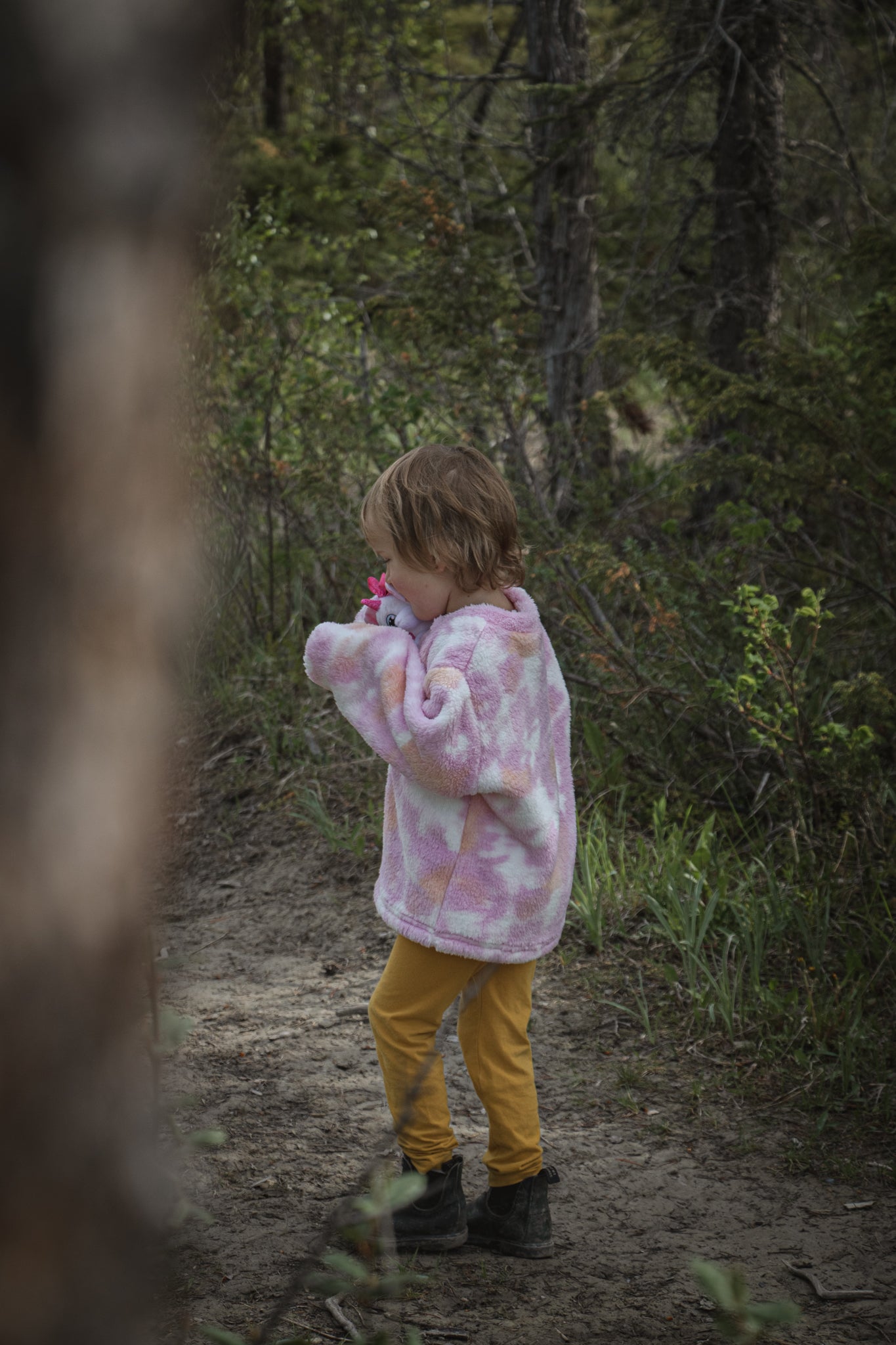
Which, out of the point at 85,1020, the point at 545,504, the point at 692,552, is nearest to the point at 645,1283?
the point at 85,1020

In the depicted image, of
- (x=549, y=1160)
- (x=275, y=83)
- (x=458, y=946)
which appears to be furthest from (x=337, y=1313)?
(x=275, y=83)

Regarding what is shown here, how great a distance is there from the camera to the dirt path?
7.18 feet

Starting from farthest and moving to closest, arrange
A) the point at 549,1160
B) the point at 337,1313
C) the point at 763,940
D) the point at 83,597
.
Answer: the point at 763,940
the point at 549,1160
the point at 337,1313
the point at 83,597

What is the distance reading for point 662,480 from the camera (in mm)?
5145

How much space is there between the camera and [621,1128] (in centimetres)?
291

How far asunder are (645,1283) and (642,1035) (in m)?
1.05

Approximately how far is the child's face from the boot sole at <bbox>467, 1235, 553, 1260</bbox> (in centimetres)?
132

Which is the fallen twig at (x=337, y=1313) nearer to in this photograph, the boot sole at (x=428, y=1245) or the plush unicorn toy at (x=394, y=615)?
the boot sole at (x=428, y=1245)

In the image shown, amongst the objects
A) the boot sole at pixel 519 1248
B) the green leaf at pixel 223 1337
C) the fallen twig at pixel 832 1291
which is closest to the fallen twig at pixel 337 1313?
the boot sole at pixel 519 1248

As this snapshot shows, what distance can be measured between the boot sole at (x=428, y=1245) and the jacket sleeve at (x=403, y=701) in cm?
96

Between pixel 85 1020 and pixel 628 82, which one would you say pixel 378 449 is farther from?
pixel 85 1020

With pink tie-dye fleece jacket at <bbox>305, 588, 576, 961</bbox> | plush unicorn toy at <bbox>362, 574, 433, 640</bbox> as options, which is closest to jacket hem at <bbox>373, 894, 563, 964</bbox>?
pink tie-dye fleece jacket at <bbox>305, 588, 576, 961</bbox>

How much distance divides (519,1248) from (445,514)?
152 centimetres

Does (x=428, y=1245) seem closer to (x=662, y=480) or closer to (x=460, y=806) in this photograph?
(x=460, y=806)
